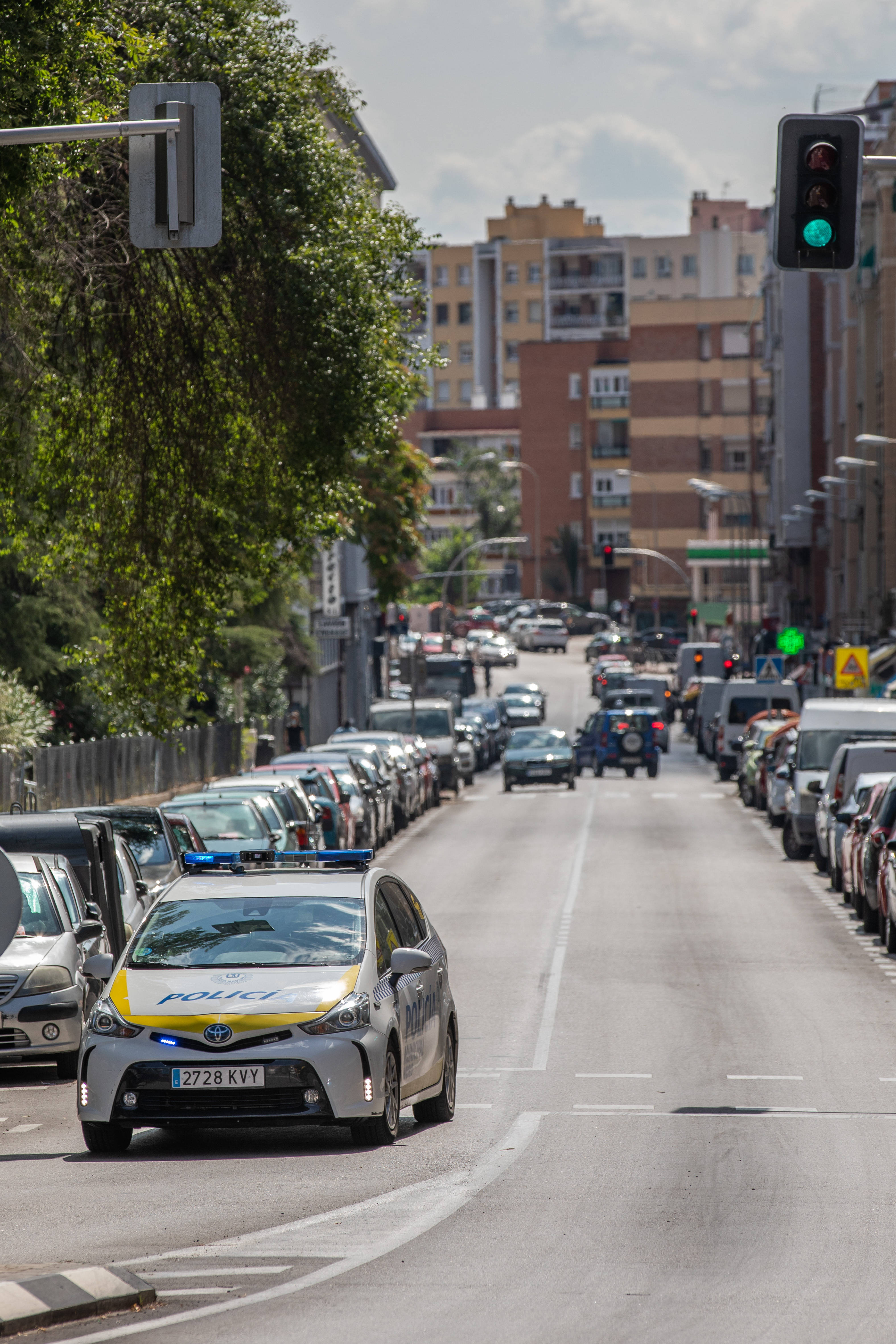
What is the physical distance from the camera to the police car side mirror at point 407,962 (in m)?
11.0

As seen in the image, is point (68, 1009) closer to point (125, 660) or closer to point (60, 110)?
point (60, 110)

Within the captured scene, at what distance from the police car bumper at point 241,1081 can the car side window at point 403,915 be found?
137cm

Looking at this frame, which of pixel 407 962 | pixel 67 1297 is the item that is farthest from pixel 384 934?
pixel 67 1297

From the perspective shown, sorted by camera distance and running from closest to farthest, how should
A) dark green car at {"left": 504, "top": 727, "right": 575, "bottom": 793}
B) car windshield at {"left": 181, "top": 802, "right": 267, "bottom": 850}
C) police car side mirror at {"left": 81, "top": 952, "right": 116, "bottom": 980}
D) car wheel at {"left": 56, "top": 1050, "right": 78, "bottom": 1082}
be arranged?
1. police car side mirror at {"left": 81, "top": 952, "right": 116, "bottom": 980}
2. car wheel at {"left": 56, "top": 1050, "right": 78, "bottom": 1082}
3. car windshield at {"left": 181, "top": 802, "right": 267, "bottom": 850}
4. dark green car at {"left": 504, "top": 727, "right": 575, "bottom": 793}

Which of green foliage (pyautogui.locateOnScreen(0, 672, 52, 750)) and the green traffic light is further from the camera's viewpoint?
green foliage (pyautogui.locateOnScreen(0, 672, 52, 750))

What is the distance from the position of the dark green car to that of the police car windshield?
4152 centimetres

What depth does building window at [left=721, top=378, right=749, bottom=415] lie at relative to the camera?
135m

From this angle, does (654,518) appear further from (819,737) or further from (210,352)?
(210,352)

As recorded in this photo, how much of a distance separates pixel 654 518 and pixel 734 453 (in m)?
6.59

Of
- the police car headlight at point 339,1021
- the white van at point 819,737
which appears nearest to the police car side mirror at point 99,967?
the police car headlight at point 339,1021

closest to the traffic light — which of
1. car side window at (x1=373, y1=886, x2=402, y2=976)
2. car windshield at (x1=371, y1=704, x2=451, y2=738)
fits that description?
car side window at (x1=373, y1=886, x2=402, y2=976)

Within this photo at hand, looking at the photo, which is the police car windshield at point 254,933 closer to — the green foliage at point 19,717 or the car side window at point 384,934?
the car side window at point 384,934

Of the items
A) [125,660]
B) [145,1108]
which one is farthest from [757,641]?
[145,1108]

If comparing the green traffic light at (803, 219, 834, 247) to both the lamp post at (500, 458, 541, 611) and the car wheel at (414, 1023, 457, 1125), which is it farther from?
the lamp post at (500, 458, 541, 611)
